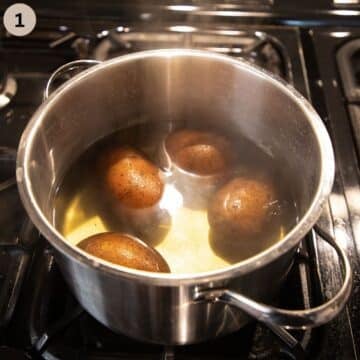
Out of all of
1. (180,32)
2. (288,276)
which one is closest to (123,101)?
(180,32)

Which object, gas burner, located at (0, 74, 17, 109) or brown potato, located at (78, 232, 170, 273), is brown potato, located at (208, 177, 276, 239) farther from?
gas burner, located at (0, 74, 17, 109)

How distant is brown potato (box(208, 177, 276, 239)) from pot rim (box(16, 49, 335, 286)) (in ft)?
0.48

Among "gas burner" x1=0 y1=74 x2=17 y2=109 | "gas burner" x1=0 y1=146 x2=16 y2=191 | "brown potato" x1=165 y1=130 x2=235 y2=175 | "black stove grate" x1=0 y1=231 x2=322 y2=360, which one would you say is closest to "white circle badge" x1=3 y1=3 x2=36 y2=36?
"gas burner" x1=0 y1=74 x2=17 y2=109

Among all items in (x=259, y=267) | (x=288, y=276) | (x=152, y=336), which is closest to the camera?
(x=259, y=267)

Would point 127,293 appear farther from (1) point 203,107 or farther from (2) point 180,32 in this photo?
(2) point 180,32

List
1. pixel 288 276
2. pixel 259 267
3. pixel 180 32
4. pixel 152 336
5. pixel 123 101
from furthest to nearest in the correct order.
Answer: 1. pixel 180 32
2. pixel 123 101
3. pixel 288 276
4. pixel 152 336
5. pixel 259 267

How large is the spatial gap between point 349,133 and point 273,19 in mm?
331

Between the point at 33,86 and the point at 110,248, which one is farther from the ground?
the point at 33,86

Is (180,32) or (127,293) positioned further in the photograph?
(180,32)

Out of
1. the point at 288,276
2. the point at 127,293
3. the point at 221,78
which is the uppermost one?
the point at 221,78

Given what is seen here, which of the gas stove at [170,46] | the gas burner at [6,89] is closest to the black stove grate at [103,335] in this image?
the gas stove at [170,46]

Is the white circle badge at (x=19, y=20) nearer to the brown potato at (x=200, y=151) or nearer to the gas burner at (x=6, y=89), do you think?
the gas burner at (x=6, y=89)

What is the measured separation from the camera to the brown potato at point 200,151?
857 millimetres

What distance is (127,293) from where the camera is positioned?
0.57 m
